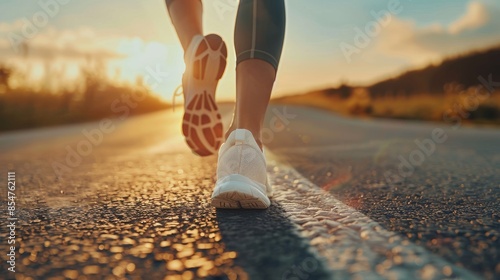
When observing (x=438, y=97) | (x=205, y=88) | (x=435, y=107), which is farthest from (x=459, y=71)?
(x=205, y=88)

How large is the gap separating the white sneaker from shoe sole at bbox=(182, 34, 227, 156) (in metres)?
0.70

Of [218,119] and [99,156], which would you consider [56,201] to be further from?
[99,156]

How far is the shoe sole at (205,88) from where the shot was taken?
113 inches

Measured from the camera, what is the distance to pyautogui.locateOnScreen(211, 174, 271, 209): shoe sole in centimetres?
194

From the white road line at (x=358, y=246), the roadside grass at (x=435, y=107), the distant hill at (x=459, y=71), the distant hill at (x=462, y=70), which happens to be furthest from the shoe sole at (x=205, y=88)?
the distant hill at (x=462, y=70)

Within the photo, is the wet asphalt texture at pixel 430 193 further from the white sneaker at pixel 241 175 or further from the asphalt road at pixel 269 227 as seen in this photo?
the white sneaker at pixel 241 175

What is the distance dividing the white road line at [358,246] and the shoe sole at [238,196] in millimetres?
117

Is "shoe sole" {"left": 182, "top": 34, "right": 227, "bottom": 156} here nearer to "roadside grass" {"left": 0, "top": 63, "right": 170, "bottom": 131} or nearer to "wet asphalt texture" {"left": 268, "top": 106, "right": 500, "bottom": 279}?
"wet asphalt texture" {"left": 268, "top": 106, "right": 500, "bottom": 279}

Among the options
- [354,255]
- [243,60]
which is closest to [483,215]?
[354,255]

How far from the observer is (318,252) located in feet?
4.62

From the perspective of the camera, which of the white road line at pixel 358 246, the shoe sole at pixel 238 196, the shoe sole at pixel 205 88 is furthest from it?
the shoe sole at pixel 205 88

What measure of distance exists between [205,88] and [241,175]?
94 cm

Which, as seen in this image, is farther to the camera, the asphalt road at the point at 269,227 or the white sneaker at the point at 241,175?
the white sneaker at the point at 241,175

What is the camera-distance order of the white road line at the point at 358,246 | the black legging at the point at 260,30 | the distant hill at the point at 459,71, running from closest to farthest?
the white road line at the point at 358,246
the black legging at the point at 260,30
the distant hill at the point at 459,71
